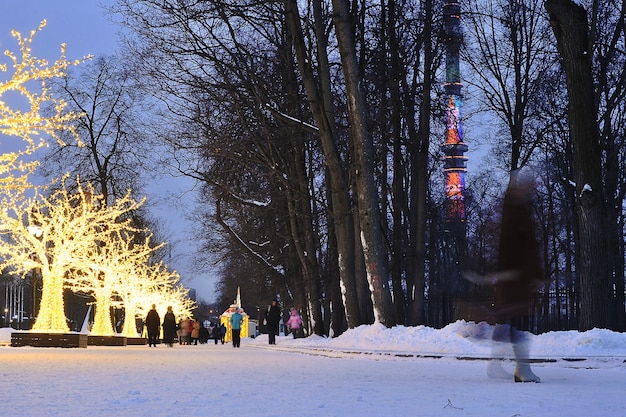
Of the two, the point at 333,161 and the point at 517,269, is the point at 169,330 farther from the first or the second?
the point at 517,269

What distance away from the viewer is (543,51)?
30719mm

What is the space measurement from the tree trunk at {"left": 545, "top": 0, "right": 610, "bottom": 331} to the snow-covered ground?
1.23 m

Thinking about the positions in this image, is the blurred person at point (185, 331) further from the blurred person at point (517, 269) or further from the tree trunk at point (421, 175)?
the blurred person at point (517, 269)

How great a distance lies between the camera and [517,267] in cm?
1077

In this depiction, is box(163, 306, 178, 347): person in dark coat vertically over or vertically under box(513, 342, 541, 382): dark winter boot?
under

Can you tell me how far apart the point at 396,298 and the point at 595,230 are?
1532 centimetres

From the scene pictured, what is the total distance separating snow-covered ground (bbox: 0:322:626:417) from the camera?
24.5 ft

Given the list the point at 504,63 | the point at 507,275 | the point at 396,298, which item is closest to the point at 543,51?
the point at 504,63

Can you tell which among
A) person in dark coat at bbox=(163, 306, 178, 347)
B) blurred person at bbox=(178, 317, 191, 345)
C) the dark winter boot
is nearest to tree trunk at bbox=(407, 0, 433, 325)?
person in dark coat at bbox=(163, 306, 178, 347)

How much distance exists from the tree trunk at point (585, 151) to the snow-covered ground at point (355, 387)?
123 centimetres

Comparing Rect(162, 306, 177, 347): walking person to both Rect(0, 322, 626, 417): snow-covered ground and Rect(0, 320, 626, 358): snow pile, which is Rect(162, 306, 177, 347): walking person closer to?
Rect(0, 320, 626, 358): snow pile

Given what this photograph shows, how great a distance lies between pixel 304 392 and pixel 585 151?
1004cm

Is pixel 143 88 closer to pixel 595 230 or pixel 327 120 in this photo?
pixel 327 120

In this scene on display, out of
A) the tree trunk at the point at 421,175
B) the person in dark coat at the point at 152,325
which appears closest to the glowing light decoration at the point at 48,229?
the person in dark coat at the point at 152,325
